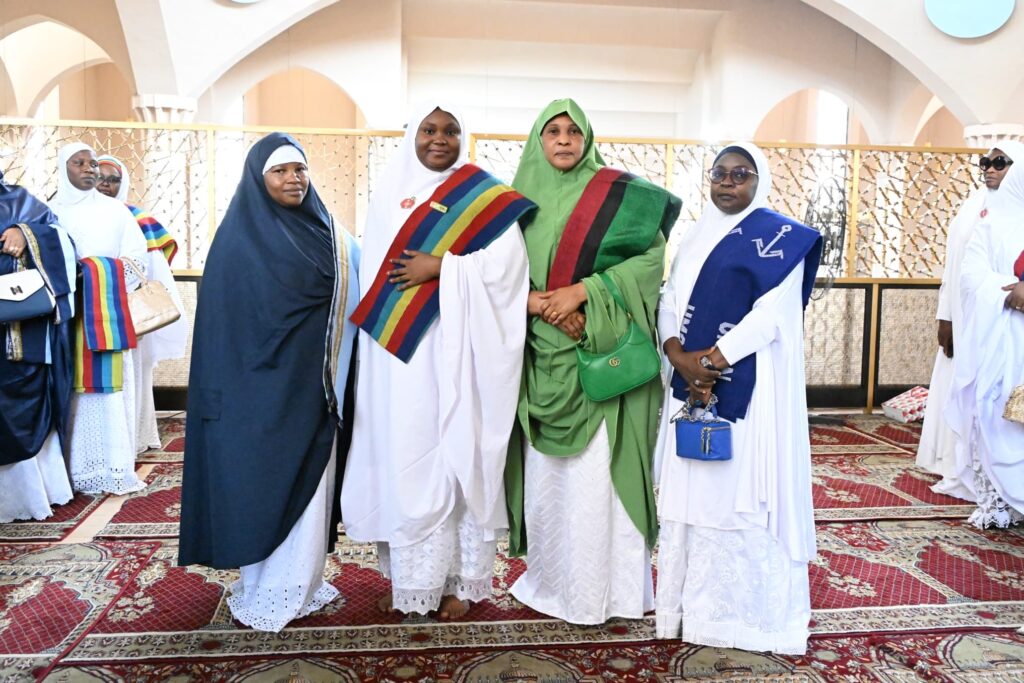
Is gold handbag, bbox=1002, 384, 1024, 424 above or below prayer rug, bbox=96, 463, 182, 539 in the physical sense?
above

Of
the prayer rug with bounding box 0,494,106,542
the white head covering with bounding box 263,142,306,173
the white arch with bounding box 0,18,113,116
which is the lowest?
the prayer rug with bounding box 0,494,106,542

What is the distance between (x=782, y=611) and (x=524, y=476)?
2.92ft

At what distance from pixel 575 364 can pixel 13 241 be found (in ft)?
8.63

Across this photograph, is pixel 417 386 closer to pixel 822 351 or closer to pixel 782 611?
pixel 782 611

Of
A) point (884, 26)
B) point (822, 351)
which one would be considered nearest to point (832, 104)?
point (884, 26)

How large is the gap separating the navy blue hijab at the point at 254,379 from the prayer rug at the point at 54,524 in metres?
1.40

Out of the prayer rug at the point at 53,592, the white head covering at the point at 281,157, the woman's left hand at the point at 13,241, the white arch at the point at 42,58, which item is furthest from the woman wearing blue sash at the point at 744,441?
the white arch at the point at 42,58

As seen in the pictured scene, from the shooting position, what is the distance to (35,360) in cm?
388

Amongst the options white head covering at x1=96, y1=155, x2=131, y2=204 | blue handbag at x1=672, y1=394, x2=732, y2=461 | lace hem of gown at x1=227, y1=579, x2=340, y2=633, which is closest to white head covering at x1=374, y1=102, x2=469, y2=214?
blue handbag at x1=672, y1=394, x2=732, y2=461

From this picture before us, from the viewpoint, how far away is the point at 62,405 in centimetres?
404

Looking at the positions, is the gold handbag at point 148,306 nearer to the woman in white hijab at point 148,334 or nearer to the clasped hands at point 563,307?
the woman in white hijab at point 148,334

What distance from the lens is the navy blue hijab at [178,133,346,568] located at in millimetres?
2660

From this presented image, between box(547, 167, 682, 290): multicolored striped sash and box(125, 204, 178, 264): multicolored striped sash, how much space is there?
3.42 m

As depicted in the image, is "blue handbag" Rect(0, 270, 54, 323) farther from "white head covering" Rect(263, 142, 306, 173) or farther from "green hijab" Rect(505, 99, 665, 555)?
"green hijab" Rect(505, 99, 665, 555)
